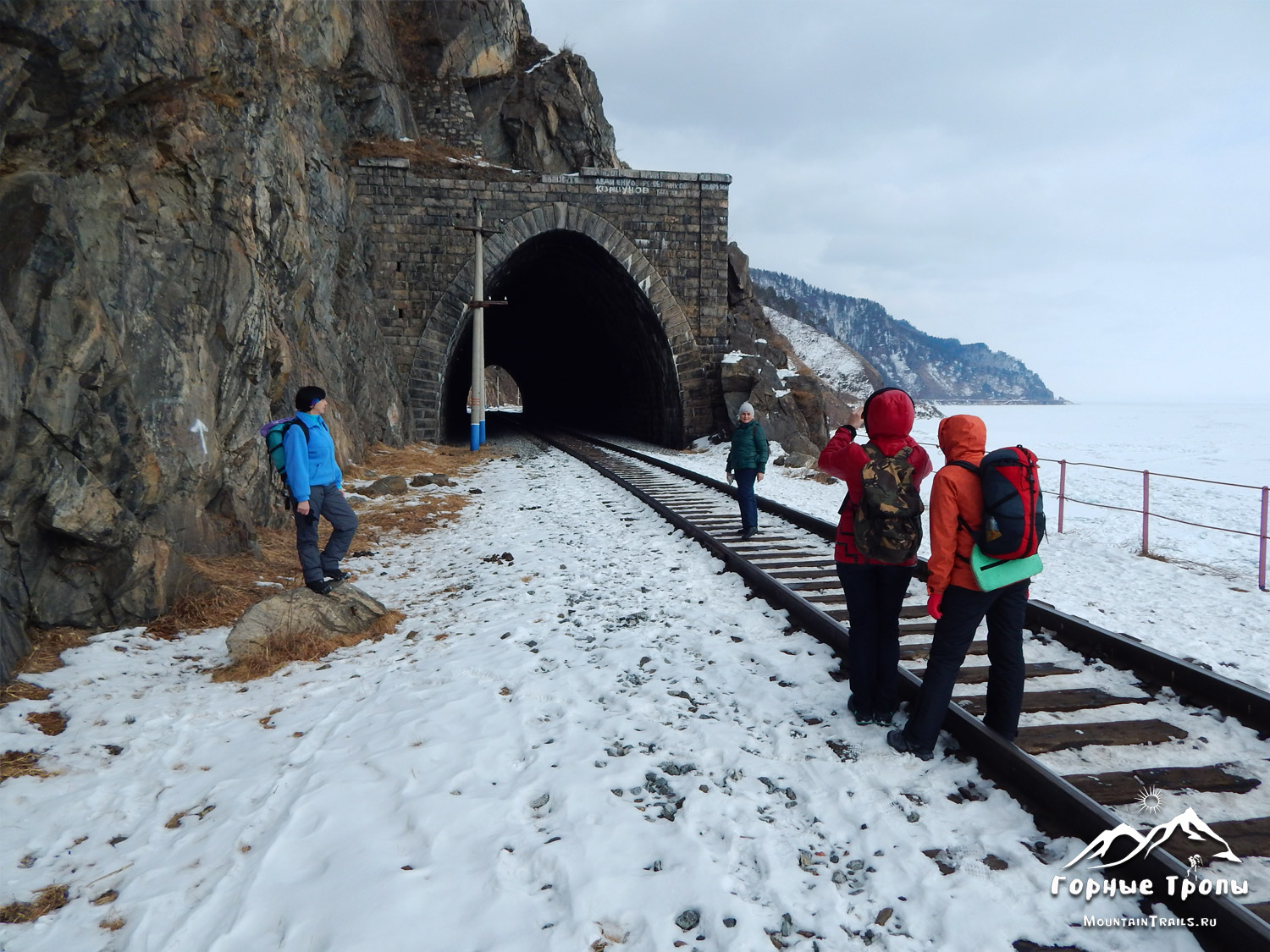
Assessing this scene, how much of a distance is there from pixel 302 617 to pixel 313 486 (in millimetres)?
1090

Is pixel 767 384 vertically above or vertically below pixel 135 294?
below

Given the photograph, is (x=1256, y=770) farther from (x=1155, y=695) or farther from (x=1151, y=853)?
(x=1151, y=853)

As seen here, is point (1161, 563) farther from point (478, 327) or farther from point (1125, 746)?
point (478, 327)

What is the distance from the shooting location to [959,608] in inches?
136

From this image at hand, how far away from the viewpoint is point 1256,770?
335cm

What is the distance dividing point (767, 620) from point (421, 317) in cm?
1737

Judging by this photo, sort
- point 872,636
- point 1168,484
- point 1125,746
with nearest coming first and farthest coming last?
point 1125,746 → point 872,636 → point 1168,484

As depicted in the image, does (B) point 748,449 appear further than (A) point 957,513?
Yes

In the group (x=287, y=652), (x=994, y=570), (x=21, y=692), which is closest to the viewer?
(x=994, y=570)

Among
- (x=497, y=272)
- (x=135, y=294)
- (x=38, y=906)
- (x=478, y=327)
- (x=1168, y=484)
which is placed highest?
(x=497, y=272)

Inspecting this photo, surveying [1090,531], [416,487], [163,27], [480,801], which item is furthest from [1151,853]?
[1090,531]

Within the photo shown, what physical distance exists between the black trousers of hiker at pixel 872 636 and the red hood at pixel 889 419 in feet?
2.20

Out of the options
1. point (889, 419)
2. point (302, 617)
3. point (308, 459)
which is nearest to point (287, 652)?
Answer: point (302, 617)

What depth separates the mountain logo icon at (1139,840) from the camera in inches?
104
